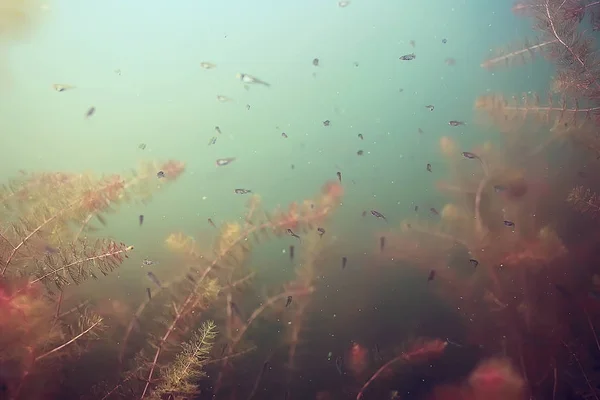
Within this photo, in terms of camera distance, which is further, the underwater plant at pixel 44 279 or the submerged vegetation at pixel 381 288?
the submerged vegetation at pixel 381 288

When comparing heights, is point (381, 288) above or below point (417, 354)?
below

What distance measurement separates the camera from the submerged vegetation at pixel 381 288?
3.74 metres

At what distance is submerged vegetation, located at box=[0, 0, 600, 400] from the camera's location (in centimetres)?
374

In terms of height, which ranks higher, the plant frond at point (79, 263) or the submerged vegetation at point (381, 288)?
the plant frond at point (79, 263)

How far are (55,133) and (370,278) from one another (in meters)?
8.37

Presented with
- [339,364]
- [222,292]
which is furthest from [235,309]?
[339,364]

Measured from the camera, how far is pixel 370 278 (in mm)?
5746

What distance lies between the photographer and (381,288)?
5.66m

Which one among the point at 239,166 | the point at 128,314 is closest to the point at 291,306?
the point at 128,314

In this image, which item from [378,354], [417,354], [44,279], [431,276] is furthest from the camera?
[431,276]

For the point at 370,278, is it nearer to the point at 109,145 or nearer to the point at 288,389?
the point at 288,389

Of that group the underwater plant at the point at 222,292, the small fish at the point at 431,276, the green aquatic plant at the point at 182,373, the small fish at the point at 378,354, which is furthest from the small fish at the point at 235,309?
the small fish at the point at 431,276

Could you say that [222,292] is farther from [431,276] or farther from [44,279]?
[431,276]

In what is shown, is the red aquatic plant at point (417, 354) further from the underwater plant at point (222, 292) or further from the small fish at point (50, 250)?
the small fish at point (50, 250)
